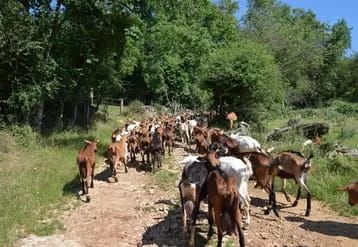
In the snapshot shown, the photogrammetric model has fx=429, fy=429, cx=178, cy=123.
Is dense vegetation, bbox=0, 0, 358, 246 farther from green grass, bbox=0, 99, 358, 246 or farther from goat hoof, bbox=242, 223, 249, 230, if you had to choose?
goat hoof, bbox=242, 223, 249, 230

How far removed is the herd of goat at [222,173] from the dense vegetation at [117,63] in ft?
16.0

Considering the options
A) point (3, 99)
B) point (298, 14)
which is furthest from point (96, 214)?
point (298, 14)

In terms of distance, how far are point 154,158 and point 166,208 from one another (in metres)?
3.96

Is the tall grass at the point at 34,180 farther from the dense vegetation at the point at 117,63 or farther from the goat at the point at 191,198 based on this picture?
the goat at the point at 191,198

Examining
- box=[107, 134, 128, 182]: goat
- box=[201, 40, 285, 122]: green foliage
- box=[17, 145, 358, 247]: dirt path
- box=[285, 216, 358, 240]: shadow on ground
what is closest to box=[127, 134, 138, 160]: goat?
box=[107, 134, 128, 182]: goat

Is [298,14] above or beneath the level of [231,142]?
above

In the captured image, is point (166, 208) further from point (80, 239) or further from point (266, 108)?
point (266, 108)

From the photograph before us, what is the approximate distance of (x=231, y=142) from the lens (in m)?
10.4

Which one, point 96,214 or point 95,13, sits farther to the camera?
point 95,13

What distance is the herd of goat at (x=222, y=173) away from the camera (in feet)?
19.5

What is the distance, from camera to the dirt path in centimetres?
720

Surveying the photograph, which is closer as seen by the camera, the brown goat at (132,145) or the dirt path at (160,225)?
the dirt path at (160,225)

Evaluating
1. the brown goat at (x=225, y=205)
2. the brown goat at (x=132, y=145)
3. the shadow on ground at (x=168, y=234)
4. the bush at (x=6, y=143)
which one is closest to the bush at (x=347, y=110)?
the brown goat at (x=132, y=145)

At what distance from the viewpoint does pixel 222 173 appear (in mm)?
6266
